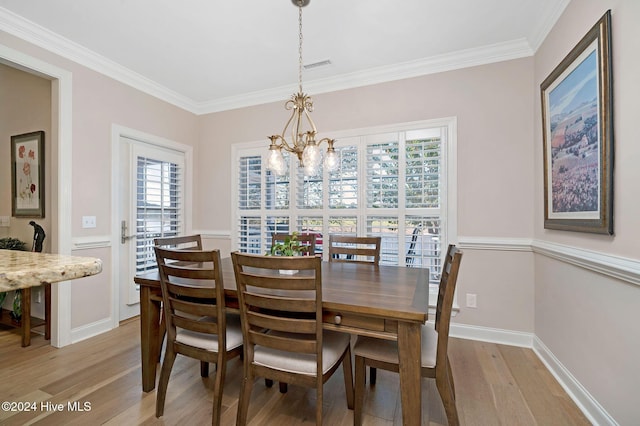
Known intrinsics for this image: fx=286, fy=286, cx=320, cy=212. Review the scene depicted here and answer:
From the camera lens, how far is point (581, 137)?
1817mm

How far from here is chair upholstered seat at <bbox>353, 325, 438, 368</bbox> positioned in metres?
1.48

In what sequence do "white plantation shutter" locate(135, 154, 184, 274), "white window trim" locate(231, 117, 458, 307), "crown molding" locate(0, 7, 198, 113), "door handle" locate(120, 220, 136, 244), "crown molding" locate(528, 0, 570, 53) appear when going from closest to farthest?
"crown molding" locate(528, 0, 570, 53), "crown molding" locate(0, 7, 198, 113), "white window trim" locate(231, 117, 458, 307), "door handle" locate(120, 220, 136, 244), "white plantation shutter" locate(135, 154, 184, 274)

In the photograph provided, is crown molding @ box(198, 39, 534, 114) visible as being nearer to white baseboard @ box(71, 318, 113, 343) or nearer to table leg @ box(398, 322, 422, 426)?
table leg @ box(398, 322, 422, 426)

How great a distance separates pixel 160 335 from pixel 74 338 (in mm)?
1427

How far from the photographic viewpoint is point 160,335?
1.92 metres

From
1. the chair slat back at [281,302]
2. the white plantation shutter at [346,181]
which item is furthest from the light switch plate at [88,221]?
the white plantation shutter at [346,181]

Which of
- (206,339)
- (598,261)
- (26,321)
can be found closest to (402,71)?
(598,261)

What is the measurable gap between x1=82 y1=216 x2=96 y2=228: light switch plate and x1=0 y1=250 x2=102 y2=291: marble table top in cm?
209

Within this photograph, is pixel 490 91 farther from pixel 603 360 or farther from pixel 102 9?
pixel 102 9

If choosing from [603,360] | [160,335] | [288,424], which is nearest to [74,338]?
[160,335]

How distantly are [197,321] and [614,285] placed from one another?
2.25 m

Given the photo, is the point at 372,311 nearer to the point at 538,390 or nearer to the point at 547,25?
the point at 538,390

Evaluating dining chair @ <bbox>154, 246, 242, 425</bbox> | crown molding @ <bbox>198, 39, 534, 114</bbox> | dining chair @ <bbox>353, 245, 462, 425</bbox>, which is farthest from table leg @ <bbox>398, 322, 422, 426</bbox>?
crown molding @ <bbox>198, 39, 534, 114</bbox>

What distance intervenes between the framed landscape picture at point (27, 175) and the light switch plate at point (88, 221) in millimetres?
489
